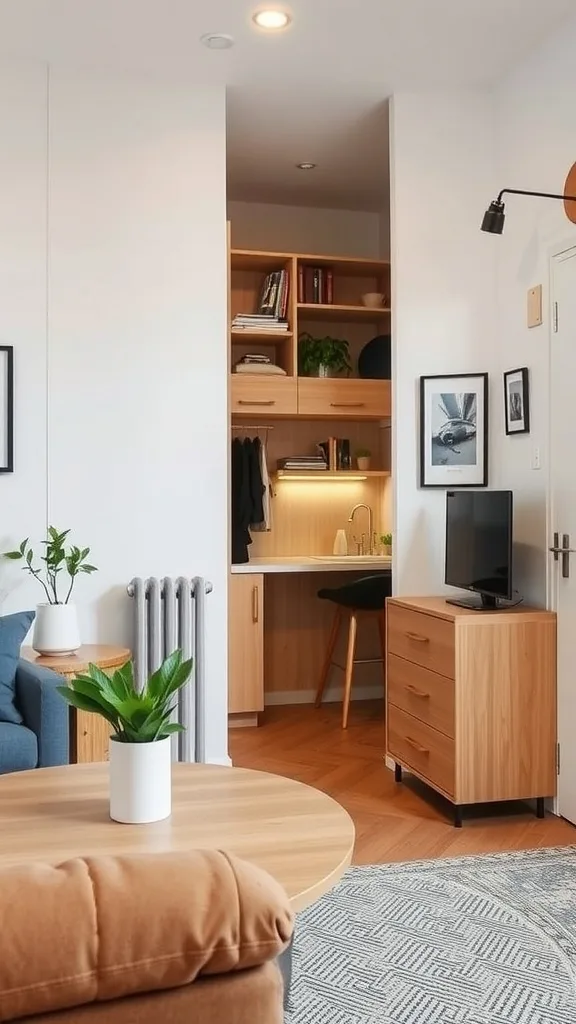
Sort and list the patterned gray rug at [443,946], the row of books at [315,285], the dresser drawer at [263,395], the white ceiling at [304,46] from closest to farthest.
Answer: the patterned gray rug at [443,946] < the white ceiling at [304,46] < the dresser drawer at [263,395] < the row of books at [315,285]

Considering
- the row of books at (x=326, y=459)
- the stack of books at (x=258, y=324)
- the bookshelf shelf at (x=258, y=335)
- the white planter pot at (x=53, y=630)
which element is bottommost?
the white planter pot at (x=53, y=630)

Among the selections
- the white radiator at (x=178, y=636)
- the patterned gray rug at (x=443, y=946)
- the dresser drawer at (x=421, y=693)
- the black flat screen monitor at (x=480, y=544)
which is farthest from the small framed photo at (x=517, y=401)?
the patterned gray rug at (x=443, y=946)

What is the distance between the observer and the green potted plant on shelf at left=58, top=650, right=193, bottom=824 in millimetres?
1746

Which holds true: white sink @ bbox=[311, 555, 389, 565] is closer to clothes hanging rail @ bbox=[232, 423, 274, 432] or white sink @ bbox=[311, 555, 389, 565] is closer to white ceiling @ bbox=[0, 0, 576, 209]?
clothes hanging rail @ bbox=[232, 423, 274, 432]

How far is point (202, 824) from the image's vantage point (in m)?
1.75

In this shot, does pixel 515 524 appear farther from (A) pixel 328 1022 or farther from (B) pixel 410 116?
(A) pixel 328 1022

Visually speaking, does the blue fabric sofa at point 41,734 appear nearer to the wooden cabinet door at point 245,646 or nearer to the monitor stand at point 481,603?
the monitor stand at point 481,603

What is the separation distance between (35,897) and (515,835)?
2.88 metres

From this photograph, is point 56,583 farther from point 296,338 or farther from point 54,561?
point 296,338

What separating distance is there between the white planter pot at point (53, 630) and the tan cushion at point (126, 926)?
8.75 ft

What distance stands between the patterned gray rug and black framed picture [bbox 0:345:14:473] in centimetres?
212

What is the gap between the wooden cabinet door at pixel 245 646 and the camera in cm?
486

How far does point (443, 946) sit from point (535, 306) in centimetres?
245

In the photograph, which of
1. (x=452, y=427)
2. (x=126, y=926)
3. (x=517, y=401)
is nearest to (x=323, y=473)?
(x=452, y=427)
